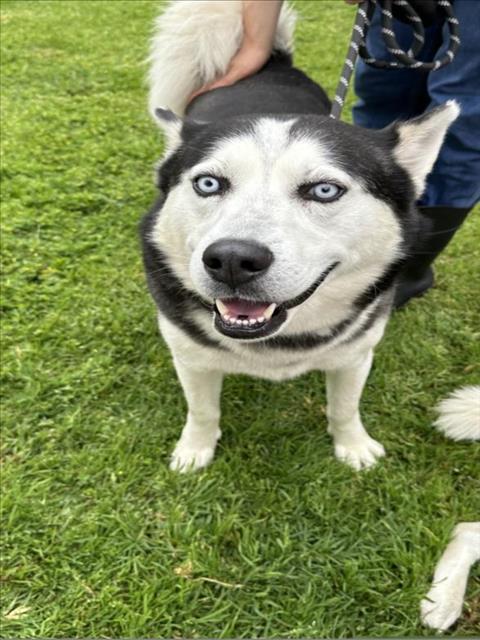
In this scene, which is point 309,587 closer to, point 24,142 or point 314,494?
point 314,494

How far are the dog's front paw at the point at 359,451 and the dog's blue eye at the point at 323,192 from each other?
1.10 meters

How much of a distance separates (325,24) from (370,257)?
683 centimetres

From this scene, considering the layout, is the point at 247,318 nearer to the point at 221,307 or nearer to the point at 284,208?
the point at 221,307

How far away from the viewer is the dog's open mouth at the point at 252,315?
1.65 metres

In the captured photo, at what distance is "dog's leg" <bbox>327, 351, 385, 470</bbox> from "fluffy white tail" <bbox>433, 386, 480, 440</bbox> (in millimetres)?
286

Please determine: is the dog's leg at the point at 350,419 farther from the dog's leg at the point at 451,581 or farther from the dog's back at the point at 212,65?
the dog's back at the point at 212,65

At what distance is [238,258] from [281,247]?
0.12 meters

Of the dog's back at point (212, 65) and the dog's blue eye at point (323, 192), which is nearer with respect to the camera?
the dog's blue eye at point (323, 192)

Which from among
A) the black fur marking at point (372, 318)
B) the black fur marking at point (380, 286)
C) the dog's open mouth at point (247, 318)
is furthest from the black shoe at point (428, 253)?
the dog's open mouth at point (247, 318)

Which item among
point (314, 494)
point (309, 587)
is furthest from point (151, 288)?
point (309, 587)

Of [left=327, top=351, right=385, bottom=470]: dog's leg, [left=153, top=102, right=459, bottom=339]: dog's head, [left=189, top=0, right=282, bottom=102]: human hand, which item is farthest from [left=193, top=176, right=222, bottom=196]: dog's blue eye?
[left=189, top=0, right=282, bottom=102]: human hand

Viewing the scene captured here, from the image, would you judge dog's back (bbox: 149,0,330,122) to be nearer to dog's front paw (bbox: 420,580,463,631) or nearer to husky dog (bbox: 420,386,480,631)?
husky dog (bbox: 420,386,480,631)

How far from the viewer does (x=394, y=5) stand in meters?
2.22

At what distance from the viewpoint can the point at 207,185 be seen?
1738 millimetres
